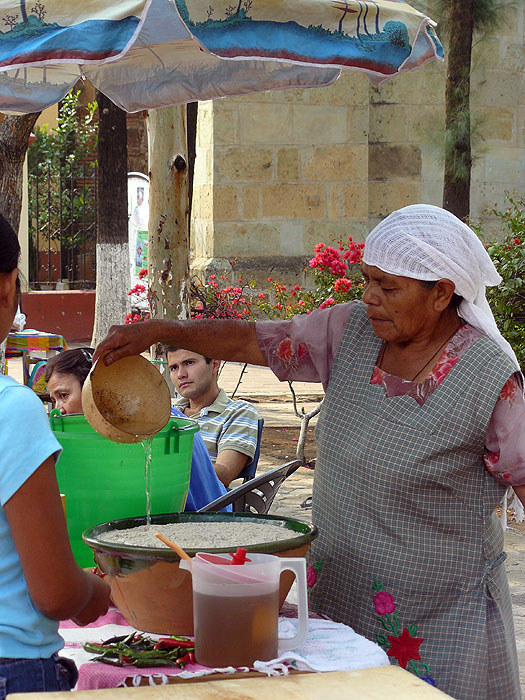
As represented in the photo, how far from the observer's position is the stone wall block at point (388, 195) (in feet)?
43.7

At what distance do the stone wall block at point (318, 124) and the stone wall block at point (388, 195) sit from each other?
79cm

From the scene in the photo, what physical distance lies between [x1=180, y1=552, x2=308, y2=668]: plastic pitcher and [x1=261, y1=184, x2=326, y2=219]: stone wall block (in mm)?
11240

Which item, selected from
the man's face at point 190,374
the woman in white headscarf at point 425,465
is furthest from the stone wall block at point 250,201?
the woman in white headscarf at point 425,465

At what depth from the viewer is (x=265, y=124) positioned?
41.1 feet

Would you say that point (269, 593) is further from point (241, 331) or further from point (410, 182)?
point (410, 182)

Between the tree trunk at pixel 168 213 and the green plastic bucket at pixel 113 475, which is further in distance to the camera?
the tree trunk at pixel 168 213

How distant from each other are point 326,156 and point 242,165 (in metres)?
1.10

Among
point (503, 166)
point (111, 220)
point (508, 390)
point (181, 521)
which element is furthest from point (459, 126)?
point (181, 521)

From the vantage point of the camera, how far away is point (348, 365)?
2.52 m

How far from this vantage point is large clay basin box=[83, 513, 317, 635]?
1.83 metres

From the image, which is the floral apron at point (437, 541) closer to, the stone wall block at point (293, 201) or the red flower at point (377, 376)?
the red flower at point (377, 376)

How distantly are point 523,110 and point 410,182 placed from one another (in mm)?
1805

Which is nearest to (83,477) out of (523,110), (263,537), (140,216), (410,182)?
(263,537)

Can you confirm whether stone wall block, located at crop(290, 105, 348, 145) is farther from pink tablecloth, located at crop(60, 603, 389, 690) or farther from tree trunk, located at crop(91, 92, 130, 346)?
pink tablecloth, located at crop(60, 603, 389, 690)
